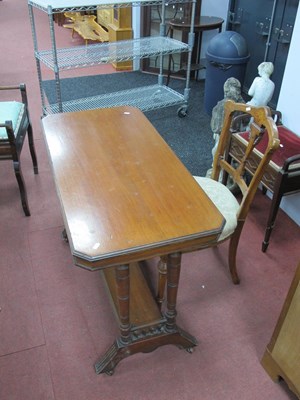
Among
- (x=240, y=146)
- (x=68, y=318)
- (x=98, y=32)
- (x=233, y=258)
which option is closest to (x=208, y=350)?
(x=233, y=258)

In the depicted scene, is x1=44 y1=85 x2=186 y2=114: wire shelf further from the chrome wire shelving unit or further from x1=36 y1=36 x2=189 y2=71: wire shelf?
x1=36 y1=36 x2=189 y2=71: wire shelf

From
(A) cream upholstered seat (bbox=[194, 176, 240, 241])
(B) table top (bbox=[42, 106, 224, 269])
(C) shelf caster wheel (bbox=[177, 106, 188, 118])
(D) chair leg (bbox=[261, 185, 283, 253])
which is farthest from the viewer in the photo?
(C) shelf caster wheel (bbox=[177, 106, 188, 118])

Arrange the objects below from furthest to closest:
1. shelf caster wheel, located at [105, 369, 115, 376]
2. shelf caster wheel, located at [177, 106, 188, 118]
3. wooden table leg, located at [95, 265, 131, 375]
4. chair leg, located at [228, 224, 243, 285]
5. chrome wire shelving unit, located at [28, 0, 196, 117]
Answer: shelf caster wheel, located at [177, 106, 188, 118] → chrome wire shelving unit, located at [28, 0, 196, 117] → chair leg, located at [228, 224, 243, 285] → shelf caster wheel, located at [105, 369, 115, 376] → wooden table leg, located at [95, 265, 131, 375]

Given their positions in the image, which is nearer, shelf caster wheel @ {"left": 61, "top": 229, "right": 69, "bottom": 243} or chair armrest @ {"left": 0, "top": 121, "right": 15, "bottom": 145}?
chair armrest @ {"left": 0, "top": 121, "right": 15, "bottom": 145}

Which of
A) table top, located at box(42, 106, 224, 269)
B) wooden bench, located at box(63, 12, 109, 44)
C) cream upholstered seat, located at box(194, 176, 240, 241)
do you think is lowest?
cream upholstered seat, located at box(194, 176, 240, 241)

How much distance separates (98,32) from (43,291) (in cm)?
475

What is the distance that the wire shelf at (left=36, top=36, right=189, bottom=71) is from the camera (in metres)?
3.19

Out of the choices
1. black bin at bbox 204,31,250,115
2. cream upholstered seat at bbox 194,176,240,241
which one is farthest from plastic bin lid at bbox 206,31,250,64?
cream upholstered seat at bbox 194,176,240,241

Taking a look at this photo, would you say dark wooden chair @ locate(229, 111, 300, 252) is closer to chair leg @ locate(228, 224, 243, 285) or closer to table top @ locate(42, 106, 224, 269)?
chair leg @ locate(228, 224, 243, 285)

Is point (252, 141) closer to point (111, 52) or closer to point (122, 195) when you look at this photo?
point (122, 195)

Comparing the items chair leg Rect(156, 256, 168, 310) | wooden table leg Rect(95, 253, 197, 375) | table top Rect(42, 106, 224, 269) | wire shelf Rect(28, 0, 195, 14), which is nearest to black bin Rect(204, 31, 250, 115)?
wire shelf Rect(28, 0, 195, 14)

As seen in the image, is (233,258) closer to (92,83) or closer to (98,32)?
(92,83)

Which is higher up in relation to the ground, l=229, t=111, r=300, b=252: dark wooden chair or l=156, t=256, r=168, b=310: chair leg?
l=229, t=111, r=300, b=252: dark wooden chair

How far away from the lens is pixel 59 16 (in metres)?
7.02
